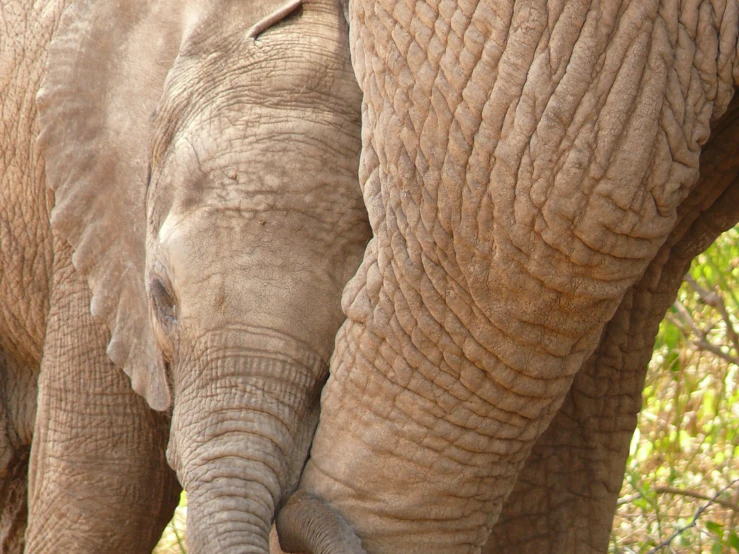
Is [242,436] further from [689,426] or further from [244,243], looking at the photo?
[689,426]

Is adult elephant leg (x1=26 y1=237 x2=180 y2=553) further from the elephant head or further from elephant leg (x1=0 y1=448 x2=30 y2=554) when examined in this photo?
elephant leg (x1=0 y1=448 x2=30 y2=554)

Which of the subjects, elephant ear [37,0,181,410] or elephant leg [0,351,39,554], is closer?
elephant ear [37,0,181,410]

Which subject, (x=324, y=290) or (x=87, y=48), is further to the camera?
(x=87, y=48)

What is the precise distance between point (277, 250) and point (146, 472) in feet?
2.40

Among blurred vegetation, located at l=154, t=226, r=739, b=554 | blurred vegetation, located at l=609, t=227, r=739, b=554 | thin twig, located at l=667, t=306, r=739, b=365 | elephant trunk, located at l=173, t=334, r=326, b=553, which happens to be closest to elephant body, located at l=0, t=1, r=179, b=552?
blurred vegetation, located at l=154, t=226, r=739, b=554

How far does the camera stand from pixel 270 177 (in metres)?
2.19

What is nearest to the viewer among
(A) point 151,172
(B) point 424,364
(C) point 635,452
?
(B) point 424,364

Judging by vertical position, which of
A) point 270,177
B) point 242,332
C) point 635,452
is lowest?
point 635,452

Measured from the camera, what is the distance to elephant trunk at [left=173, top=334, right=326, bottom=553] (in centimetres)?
205

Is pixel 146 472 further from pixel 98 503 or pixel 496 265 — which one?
pixel 496 265

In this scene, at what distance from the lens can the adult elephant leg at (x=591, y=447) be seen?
2486 millimetres

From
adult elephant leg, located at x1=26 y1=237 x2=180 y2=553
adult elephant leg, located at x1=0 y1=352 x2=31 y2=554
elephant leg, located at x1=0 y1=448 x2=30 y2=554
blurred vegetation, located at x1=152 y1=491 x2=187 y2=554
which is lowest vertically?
blurred vegetation, located at x1=152 y1=491 x2=187 y2=554

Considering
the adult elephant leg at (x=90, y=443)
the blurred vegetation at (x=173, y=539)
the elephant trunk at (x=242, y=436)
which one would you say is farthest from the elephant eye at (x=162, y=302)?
the blurred vegetation at (x=173, y=539)

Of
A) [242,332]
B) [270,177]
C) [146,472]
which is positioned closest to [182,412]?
[242,332]
